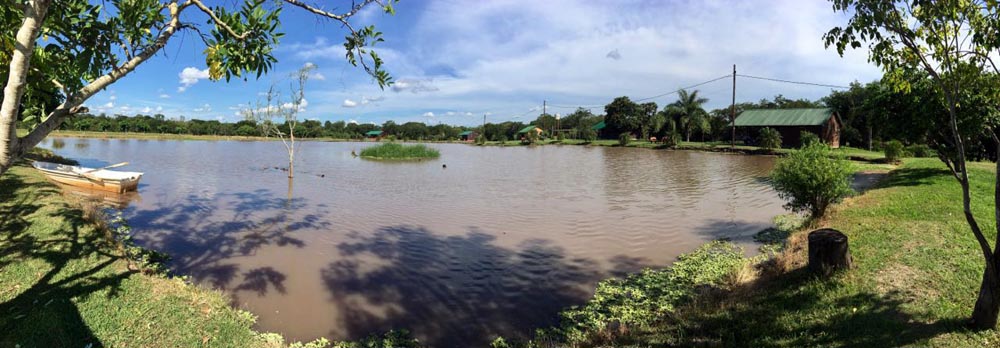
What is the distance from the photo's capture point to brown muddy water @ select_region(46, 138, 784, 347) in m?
6.40

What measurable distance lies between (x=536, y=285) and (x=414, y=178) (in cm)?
1659

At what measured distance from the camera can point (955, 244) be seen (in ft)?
21.4

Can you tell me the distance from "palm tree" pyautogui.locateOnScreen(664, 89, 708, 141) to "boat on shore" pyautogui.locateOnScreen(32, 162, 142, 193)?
51004 mm

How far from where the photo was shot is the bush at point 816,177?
930cm

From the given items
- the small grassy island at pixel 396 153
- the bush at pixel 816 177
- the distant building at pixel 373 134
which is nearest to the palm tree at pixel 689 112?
the small grassy island at pixel 396 153

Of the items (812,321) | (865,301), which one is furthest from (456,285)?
(865,301)

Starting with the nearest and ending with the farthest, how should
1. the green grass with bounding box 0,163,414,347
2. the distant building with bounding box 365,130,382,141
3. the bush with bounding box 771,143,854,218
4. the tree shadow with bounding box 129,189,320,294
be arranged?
the green grass with bounding box 0,163,414,347 < the tree shadow with bounding box 129,189,320,294 < the bush with bounding box 771,143,854,218 < the distant building with bounding box 365,130,382,141

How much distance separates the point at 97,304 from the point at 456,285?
445cm

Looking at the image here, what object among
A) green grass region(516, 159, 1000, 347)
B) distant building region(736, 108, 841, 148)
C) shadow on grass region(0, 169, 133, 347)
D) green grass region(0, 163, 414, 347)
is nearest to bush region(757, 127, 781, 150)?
distant building region(736, 108, 841, 148)

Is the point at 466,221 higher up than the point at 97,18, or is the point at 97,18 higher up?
the point at 97,18

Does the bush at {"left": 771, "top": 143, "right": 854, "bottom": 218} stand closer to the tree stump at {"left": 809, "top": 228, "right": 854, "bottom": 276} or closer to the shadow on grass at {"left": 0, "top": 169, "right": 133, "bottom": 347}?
the tree stump at {"left": 809, "top": 228, "right": 854, "bottom": 276}

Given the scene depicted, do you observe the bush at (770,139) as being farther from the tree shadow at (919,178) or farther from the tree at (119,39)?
the tree at (119,39)

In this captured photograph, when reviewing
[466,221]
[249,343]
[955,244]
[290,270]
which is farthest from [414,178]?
[955,244]

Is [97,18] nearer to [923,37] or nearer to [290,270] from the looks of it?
[290,270]
